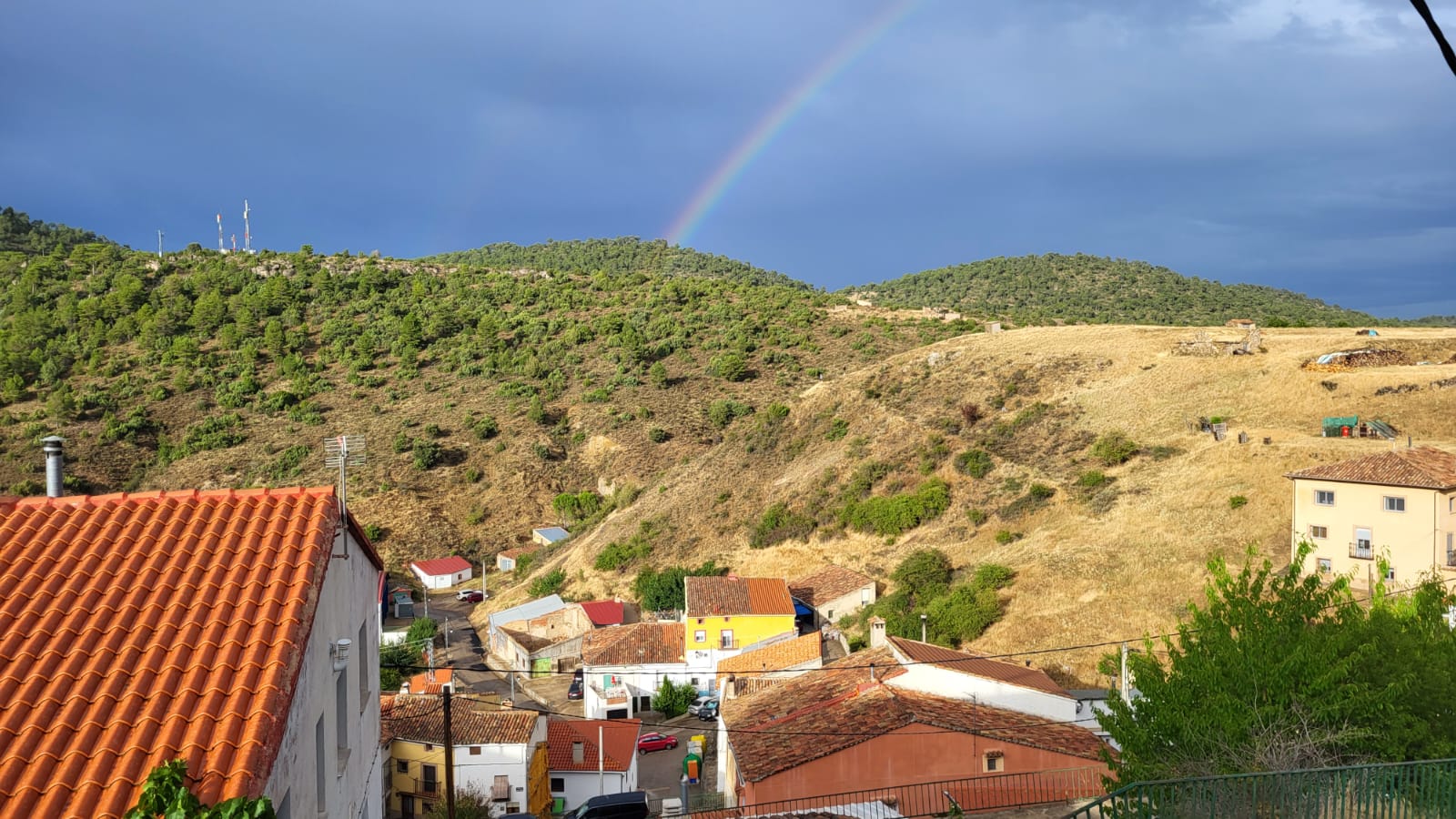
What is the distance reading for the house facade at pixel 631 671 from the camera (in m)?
40.9

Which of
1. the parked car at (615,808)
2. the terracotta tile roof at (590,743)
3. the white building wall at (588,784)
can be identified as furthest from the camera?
the terracotta tile roof at (590,743)

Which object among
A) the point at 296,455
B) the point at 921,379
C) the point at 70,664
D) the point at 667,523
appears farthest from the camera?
the point at 296,455

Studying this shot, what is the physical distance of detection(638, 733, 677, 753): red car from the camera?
36594 millimetres

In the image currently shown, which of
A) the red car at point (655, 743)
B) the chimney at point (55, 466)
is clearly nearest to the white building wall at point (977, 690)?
the red car at point (655, 743)

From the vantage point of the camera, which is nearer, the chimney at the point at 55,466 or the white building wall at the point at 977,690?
the chimney at the point at 55,466

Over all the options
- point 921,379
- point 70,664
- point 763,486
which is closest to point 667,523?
point 763,486

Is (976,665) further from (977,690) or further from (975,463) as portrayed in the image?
(975,463)

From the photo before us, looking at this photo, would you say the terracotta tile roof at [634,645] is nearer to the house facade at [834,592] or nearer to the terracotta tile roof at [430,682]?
the terracotta tile roof at [430,682]

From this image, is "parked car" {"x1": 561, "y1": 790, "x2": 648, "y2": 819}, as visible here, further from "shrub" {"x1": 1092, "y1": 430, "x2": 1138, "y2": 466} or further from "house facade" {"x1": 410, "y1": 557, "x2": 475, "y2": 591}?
"house facade" {"x1": 410, "y1": 557, "x2": 475, "y2": 591}

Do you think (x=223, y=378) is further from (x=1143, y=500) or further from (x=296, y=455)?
(x=1143, y=500)

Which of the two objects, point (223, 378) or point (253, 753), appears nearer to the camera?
point (253, 753)

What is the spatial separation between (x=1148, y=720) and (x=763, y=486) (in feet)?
149

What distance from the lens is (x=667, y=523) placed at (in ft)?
193

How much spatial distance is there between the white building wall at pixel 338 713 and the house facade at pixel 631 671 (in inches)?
1141
